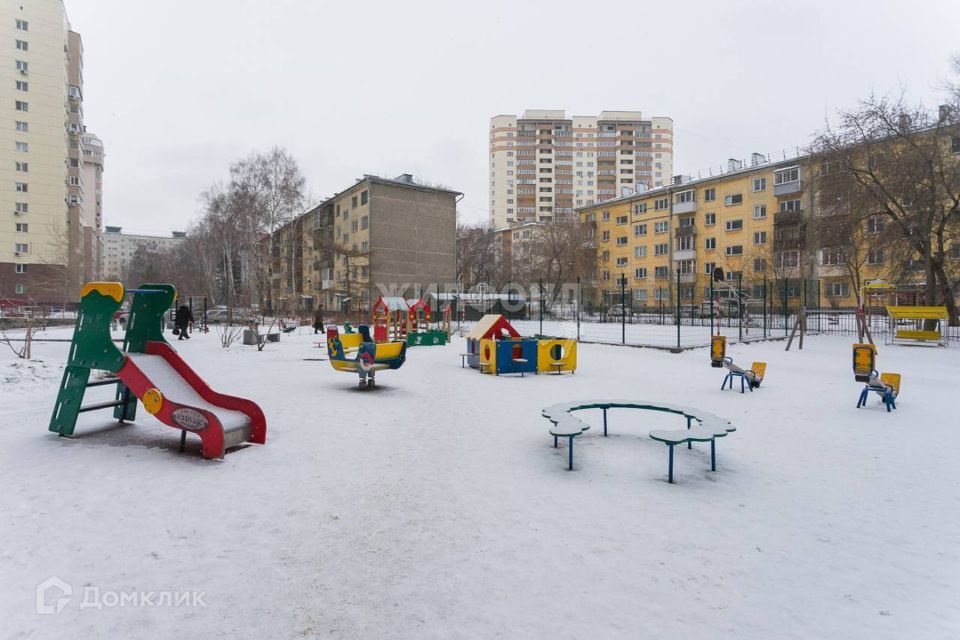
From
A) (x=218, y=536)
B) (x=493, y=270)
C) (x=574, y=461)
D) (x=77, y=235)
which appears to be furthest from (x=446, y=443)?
(x=77, y=235)

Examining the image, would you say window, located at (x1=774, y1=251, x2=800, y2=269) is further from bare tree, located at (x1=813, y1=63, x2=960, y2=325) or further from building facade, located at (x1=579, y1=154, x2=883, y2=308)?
bare tree, located at (x1=813, y1=63, x2=960, y2=325)

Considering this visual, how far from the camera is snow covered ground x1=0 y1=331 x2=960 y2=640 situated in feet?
8.96

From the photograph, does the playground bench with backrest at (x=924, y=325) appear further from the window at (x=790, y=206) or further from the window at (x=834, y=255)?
the window at (x=790, y=206)

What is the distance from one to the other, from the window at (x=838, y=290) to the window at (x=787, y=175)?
9592 mm

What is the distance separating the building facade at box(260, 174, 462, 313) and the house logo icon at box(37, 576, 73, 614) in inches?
1635

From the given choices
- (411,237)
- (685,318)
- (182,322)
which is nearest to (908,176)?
(685,318)

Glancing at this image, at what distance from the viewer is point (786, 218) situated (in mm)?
44031

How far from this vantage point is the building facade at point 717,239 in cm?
4231

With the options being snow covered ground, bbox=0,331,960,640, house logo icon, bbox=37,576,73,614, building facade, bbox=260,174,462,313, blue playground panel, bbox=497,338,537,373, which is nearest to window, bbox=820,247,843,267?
blue playground panel, bbox=497,338,537,373

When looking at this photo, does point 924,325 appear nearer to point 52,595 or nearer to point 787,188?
point 787,188

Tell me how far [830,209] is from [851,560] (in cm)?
2972

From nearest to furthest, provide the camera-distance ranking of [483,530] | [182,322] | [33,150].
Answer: [483,530]
[182,322]
[33,150]

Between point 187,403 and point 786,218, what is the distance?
49.1 meters

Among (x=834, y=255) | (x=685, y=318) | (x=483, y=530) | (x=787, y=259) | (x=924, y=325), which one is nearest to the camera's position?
(x=483, y=530)
